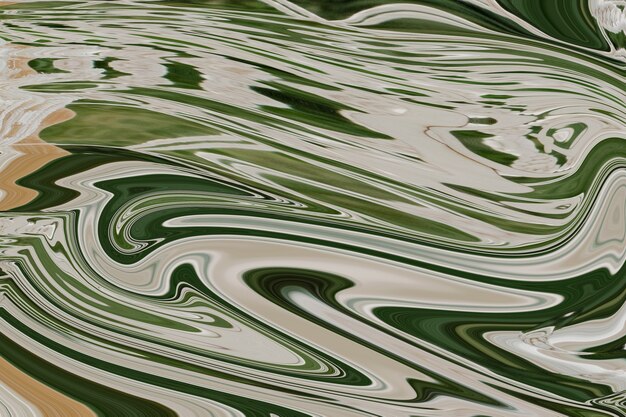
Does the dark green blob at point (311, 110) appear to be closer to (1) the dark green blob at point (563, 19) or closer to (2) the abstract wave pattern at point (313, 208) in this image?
(2) the abstract wave pattern at point (313, 208)

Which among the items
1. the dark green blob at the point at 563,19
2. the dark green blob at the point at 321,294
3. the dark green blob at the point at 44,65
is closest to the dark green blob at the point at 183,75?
the dark green blob at the point at 44,65

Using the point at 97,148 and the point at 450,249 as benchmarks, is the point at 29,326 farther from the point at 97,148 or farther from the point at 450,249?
the point at 450,249

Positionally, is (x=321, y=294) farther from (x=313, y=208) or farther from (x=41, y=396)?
(x=41, y=396)

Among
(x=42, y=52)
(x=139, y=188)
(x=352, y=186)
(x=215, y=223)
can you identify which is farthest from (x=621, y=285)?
(x=42, y=52)

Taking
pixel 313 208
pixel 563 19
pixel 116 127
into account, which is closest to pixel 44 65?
pixel 116 127

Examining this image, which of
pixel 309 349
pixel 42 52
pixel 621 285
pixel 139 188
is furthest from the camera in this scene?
pixel 42 52

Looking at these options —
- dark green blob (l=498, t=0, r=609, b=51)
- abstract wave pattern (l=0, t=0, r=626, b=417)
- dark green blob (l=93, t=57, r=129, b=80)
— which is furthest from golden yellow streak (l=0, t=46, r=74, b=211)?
dark green blob (l=498, t=0, r=609, b=51)

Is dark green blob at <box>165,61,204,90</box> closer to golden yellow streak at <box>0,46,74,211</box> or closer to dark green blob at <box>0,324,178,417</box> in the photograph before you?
golden yellow streak at <box>0,46,74,211</box>

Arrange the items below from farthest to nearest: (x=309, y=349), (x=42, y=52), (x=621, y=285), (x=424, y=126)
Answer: (x=42, y=52), (x=424, y=126), (x=621, y=285), (x=309, y=349)
